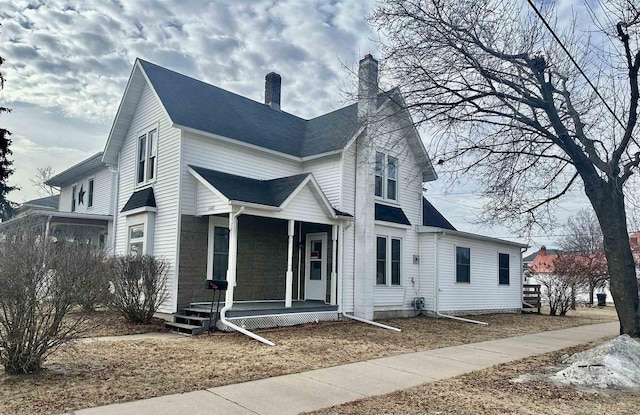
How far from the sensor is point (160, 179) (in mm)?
13352

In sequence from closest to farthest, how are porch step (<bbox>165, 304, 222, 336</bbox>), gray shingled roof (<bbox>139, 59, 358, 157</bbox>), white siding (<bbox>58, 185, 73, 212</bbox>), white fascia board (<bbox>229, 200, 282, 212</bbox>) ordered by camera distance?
porch step (<bbox>165, 304, 222, 336</bbox>)
white fascia board (<bbox>229, 200, 282, 212</bbox>)
gray shingled roof (<bbox>139, 59, 358, 157</bbox>)
white siding (<bbox>58, 185, 73, 212</bbox>)

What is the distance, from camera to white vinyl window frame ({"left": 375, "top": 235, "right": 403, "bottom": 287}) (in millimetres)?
15547

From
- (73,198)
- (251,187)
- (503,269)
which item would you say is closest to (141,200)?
(251,187)

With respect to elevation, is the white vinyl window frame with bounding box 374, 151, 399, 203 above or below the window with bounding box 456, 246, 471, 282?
above

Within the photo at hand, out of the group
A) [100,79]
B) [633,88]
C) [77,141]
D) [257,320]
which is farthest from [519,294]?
[77,141]

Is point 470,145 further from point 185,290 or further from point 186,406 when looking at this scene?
point 186,406

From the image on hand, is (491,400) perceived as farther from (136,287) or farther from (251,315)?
(136,287)

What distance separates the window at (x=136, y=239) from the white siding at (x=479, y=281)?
32.8 ft

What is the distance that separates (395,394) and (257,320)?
602cm

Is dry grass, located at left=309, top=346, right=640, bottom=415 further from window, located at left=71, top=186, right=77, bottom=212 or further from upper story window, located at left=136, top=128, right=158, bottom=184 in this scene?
window, located at left=71, top=186, right=77, bottom=212

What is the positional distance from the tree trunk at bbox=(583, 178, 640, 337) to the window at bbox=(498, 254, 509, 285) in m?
9.15

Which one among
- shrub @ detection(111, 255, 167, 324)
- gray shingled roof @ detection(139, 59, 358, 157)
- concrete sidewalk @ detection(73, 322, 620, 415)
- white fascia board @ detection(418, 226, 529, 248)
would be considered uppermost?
gray shingled roof @ detection(139, 59, 358, 157)

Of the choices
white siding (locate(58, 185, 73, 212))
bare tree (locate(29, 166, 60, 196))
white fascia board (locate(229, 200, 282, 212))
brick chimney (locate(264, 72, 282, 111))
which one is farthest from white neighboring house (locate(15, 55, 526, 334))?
bare tree (locate(29, 166, 60, 196))

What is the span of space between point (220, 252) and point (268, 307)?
2126 millimetres
